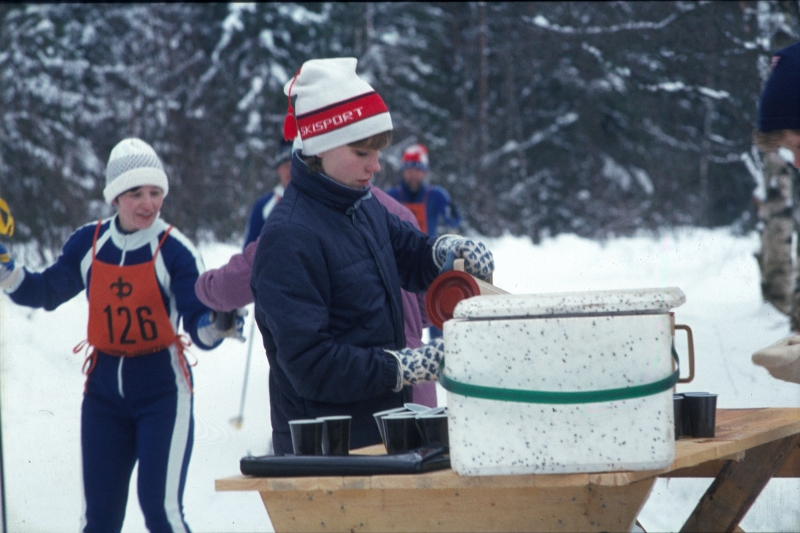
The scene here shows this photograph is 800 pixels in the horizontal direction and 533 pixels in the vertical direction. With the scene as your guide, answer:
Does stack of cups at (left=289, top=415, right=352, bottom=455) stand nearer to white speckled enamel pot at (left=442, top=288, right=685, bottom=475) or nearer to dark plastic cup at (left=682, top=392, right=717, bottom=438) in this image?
white speckled enamel pot at (left=442, top=288, right=685, bottom=475)

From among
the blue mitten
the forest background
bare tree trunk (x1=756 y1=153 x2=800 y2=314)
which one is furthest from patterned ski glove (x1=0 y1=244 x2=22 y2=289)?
bare tree trunk (x1=756 y1=153 x2=800 y2=314)

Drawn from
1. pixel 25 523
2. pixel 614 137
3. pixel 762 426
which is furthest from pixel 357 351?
pixel 614 137

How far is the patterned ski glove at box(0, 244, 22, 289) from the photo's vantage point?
3.17 m

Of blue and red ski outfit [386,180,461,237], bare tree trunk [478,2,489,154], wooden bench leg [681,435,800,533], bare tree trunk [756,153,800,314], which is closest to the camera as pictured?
wooden bench leg [681,435,800,533]

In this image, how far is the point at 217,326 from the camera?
10.6ft

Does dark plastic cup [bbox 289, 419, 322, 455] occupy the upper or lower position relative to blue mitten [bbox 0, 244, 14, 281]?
lower

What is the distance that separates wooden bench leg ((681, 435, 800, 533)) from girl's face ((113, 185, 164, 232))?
7.44 feet

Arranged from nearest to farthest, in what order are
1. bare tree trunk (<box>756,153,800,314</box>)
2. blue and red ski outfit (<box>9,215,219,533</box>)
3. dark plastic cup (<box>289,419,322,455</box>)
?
1. dark plastic cup (<box>289,419,322,455</box>)
2. blue and red ski outfit (<box>9,215,219,533</box>)
3. bare tree trunk (<box>756,153,800,314</box>)

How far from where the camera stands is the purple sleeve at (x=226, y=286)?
308cm

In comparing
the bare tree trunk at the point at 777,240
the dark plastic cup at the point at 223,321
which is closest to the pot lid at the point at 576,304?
the dark plastic cup at the point at 223,321

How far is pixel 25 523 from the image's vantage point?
143 inches

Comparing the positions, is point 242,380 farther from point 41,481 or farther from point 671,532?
point 671,532

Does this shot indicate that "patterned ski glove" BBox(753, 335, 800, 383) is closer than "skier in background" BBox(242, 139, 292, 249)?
Yes

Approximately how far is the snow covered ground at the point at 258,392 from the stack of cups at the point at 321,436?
1.50 metres
